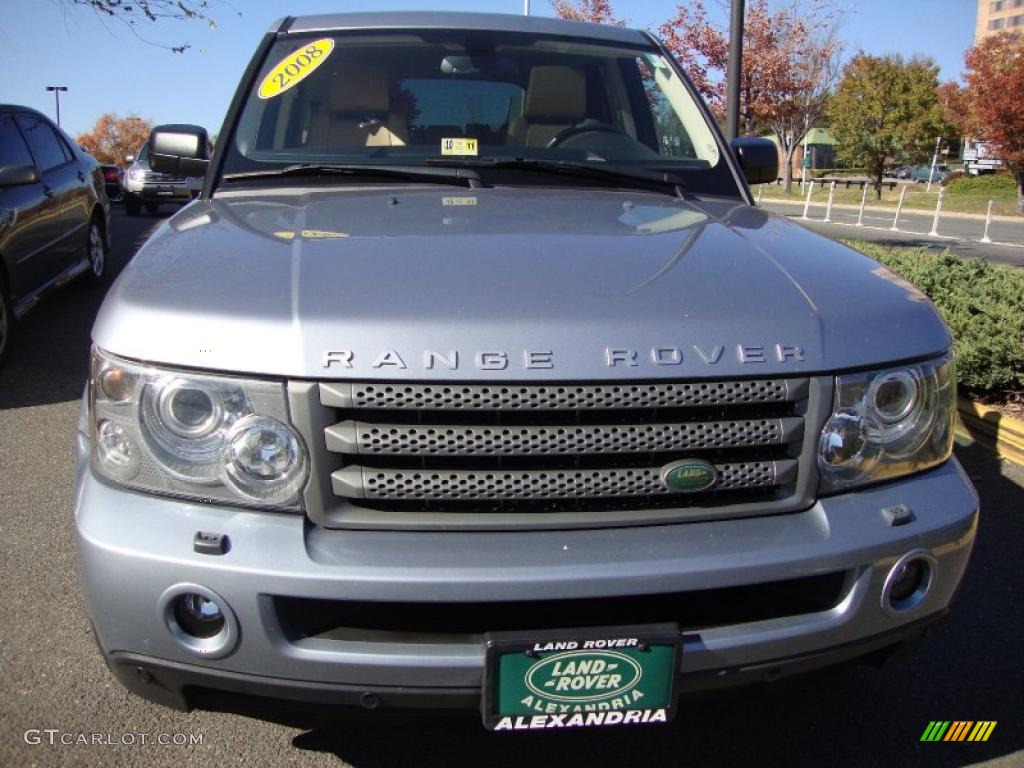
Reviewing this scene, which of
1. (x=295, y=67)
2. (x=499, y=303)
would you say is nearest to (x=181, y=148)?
(x=295, y=67)

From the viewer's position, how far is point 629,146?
332 centimetres

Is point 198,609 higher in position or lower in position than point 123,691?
higher

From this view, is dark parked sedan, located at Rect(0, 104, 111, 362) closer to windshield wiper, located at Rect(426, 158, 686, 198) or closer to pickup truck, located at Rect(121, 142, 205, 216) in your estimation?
windshield wiper, located at Rect(426, 158, 686, 198)

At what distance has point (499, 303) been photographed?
1798 millimetres

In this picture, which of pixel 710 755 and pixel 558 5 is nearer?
pixel 710 755

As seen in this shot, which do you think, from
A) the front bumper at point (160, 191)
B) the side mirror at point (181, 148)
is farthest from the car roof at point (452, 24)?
the front bumper at point (160, 191)

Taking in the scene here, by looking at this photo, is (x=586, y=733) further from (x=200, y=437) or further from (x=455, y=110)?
(x=455, y=110)

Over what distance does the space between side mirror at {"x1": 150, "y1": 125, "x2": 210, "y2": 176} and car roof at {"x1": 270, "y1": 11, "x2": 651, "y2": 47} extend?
516 millimetres

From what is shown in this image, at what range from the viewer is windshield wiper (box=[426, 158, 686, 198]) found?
2936 millimetres

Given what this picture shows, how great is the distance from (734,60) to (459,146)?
21.0 ft

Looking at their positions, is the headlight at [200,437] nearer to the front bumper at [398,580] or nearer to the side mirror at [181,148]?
the front bumper at [398,580]

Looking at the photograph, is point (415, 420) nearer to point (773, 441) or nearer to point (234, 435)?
point (234, 435)

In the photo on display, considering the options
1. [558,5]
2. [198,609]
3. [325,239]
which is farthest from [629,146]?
[558,5]

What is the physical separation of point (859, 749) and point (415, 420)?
5.17ft
